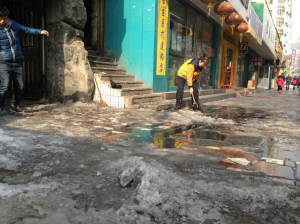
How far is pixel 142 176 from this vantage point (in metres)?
1.85

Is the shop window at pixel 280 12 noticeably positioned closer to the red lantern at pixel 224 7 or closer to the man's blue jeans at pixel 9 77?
the red lantern at pixel 224 7

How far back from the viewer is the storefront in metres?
9.05

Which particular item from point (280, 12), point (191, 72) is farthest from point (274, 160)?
point (280, 12)

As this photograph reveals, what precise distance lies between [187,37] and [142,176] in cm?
916

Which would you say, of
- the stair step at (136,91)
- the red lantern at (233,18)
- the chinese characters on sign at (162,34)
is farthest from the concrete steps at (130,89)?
the red lantern at (233,18)

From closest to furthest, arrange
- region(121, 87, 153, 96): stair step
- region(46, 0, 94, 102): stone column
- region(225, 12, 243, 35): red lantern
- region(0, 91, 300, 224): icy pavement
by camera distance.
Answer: region(0, 91, 300, 224): icy pavement
region(46, 0, 94, 102): stone column
region(121, 87, 153, 96): stair step
region(225, 12, 243, 35): red lantern

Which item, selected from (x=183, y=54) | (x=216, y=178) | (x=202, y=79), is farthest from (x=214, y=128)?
(x=202, y=79)

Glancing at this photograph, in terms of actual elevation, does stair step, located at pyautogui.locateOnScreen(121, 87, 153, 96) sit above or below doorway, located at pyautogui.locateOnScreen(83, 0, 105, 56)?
below

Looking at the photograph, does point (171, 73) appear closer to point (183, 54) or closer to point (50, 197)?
point (183, 54)

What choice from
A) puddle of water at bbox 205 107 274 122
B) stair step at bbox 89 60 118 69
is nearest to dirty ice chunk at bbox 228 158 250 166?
puddle of water at bbox 205 107 274 122

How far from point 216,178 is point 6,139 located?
216cm

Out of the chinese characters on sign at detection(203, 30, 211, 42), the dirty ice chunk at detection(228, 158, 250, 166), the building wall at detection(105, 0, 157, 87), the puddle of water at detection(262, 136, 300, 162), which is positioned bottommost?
the puddle of water at detection(262, 136, 300, 162)

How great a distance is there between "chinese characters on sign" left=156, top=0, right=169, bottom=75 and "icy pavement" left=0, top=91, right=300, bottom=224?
171 inches

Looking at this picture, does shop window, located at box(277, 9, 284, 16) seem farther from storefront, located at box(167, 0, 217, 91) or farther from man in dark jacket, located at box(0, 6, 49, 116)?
man in dark jacket, located at box(0, 6, 49, 116)
